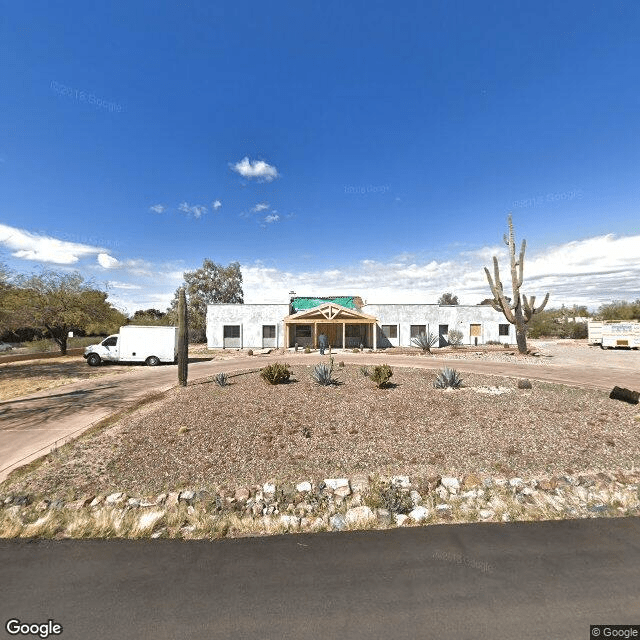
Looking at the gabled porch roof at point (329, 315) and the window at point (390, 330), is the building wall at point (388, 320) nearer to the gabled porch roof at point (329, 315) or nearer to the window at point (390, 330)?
the window at point (390, 330)

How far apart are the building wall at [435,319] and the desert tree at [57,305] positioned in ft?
77.1

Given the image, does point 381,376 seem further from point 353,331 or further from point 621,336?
point 621,336

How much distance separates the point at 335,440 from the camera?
21.7ft

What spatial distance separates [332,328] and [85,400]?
21838mm

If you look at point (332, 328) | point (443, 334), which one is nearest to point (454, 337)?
point (443, 334)

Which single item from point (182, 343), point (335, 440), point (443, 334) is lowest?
point (335, 440)

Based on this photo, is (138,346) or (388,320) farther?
(388,320)

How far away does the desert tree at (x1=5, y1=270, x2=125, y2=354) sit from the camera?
2116 cm

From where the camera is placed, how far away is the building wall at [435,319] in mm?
→ 29297

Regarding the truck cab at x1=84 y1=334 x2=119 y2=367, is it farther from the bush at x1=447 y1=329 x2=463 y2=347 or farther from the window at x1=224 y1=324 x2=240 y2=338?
the bush at x1=447 y1=329 x2=463 y2=347

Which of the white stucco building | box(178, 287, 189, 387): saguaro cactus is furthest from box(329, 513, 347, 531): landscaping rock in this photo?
the white stucco building

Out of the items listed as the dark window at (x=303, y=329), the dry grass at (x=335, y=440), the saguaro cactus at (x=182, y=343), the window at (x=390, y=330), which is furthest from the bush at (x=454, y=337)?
the saguaro cactus at (x=182, y=343)

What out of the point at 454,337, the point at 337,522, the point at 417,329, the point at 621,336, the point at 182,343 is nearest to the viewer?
the point at 337,522

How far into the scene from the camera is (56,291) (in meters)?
24.0
